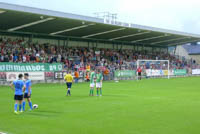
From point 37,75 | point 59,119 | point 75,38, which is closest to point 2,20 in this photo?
point 37,75

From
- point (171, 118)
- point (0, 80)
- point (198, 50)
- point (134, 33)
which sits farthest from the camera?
point (198, 50)

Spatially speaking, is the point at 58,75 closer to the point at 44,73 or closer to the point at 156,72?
the point at 44,73

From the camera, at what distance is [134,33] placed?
51031mm

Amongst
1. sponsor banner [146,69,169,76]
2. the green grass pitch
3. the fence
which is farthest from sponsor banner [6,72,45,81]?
sponsor banner [146,69,169,76]

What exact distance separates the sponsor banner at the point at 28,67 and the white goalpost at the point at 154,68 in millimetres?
14704

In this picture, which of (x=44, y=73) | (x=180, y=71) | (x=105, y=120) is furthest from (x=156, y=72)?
(x=105, y=120)

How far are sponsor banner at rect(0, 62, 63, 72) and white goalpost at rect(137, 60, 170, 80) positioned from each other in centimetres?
1470

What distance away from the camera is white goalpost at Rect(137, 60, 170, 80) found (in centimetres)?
4753

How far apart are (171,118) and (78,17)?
87.7 feet

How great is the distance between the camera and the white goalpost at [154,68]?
4753 centimetres

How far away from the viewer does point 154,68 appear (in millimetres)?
48969

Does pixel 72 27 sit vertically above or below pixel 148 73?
above

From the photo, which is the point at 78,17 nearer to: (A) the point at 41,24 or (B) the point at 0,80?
(A) the point at 41,24

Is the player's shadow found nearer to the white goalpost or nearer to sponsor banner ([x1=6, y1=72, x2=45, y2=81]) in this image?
sponsor banner ([x1=6, y1=72, x2=45, y2=81])
